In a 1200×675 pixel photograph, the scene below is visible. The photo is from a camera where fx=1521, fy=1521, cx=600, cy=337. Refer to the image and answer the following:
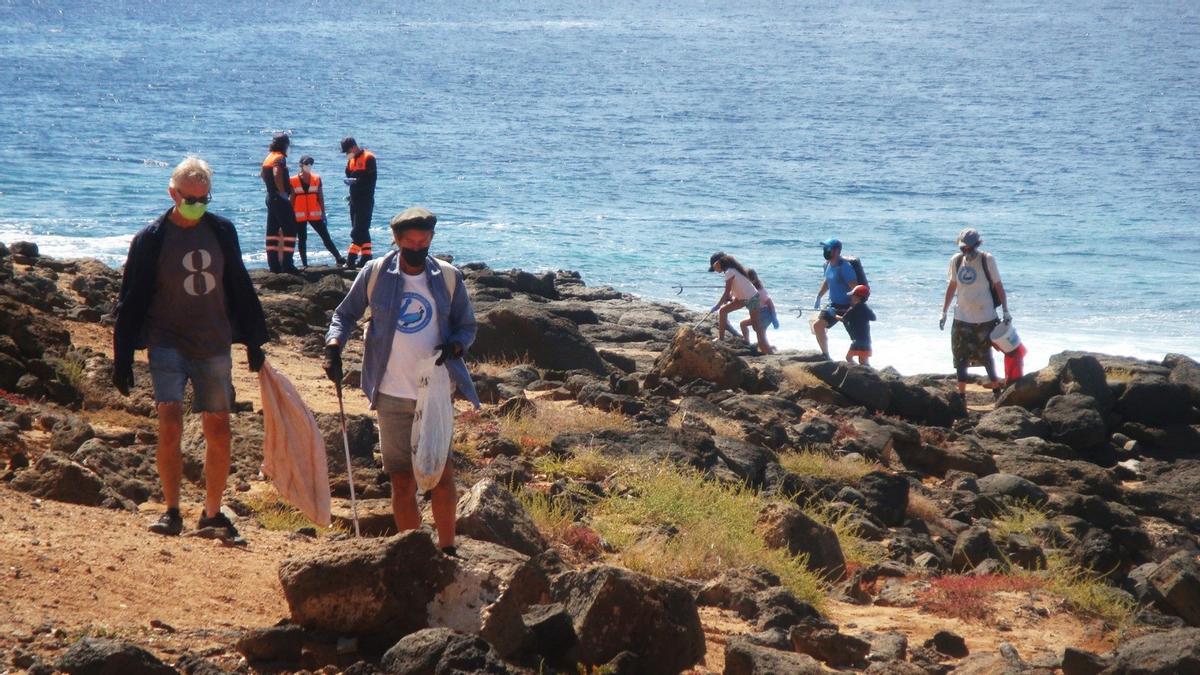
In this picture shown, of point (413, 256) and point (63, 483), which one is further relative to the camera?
point (63, 483)

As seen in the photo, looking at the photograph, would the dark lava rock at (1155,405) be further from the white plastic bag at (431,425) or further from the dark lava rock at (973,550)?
the white plastic bag at (431,425)

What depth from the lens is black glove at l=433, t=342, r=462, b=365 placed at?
20.3ft

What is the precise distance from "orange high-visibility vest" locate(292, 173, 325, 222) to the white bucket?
8460mm

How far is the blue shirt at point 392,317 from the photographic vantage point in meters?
6.20

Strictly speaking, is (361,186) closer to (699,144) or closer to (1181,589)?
(1181,589)

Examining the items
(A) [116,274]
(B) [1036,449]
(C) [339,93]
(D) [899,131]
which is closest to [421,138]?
(C) [339,93]

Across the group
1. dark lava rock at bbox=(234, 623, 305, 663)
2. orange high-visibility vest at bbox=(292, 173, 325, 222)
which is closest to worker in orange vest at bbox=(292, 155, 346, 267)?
orange high-visibility vest at bbox=(292, 173, 325, 222)

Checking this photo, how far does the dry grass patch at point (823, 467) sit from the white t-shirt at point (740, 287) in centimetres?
628

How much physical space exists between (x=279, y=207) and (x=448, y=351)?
1242 centimetres

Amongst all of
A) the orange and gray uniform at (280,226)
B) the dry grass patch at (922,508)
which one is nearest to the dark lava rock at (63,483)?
the dry grass patch at (922,508)

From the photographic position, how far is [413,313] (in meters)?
6.22

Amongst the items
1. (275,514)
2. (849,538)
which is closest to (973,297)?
(849,538)

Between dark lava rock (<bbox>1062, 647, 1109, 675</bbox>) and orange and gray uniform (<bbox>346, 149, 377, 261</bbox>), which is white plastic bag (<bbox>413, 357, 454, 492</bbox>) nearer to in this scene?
dark lava rock (<bbox>1062, 647, 1109, 675</bbox>)

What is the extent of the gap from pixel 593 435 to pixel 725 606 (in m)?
3.30
